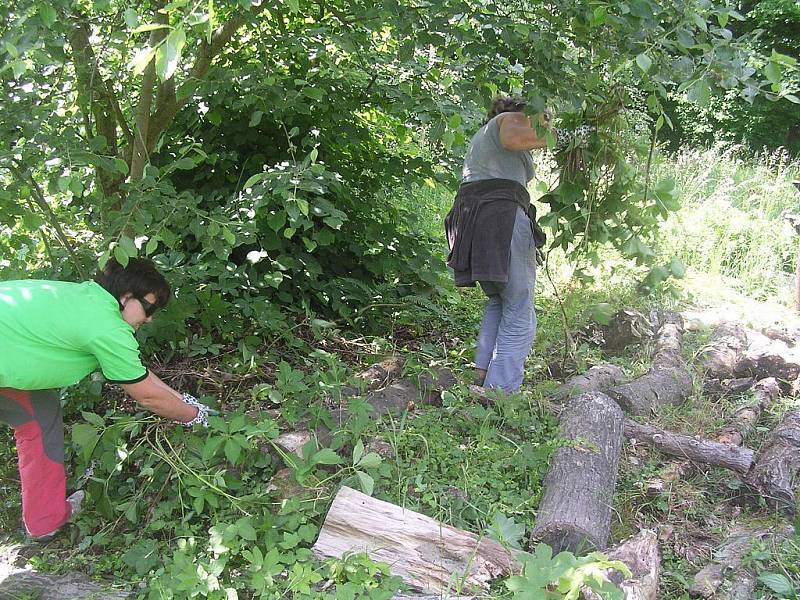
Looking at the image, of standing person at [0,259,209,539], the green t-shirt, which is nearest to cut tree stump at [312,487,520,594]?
standing person at [0,259,209,539]

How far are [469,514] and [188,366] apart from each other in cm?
200

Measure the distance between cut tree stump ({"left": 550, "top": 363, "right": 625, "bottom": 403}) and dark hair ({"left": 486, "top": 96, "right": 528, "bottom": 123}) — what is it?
1.49 metres

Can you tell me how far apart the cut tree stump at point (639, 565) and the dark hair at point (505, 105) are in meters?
2.08

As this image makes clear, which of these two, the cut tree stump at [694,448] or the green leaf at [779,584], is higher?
the green leaf at [779,584]

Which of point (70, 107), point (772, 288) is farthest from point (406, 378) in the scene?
point (772, 288)

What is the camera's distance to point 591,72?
9.62ft

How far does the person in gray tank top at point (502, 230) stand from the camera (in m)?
3.64

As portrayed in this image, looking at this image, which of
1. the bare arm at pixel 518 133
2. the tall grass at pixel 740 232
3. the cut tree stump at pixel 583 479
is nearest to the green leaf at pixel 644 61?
the bare arm at pixel 518 133

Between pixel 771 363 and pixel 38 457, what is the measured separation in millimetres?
3925

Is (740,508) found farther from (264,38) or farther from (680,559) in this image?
(264,38)

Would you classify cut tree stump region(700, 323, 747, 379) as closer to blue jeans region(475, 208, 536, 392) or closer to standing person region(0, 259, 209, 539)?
blue jeans region(475, 208, 536, 392)

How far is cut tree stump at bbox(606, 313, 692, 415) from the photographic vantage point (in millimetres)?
3824

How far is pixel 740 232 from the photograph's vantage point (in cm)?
646

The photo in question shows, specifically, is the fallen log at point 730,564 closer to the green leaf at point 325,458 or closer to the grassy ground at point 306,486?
the grassy ground at point 306,486
